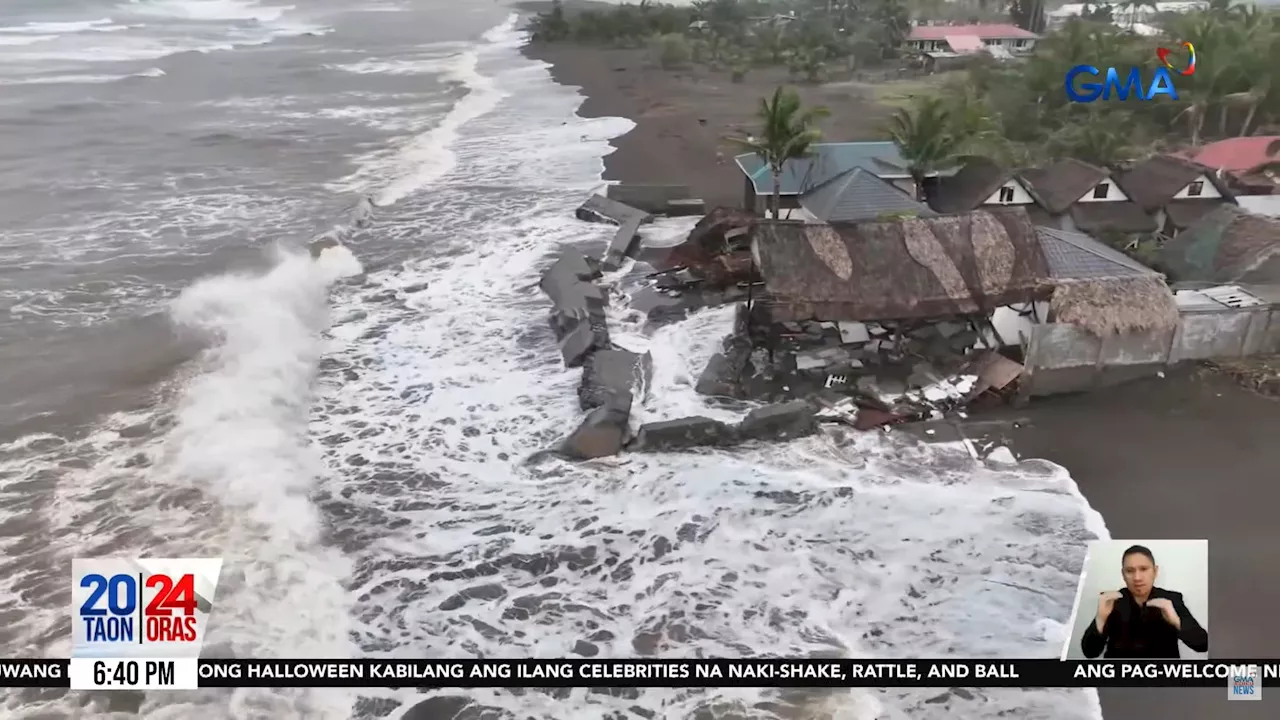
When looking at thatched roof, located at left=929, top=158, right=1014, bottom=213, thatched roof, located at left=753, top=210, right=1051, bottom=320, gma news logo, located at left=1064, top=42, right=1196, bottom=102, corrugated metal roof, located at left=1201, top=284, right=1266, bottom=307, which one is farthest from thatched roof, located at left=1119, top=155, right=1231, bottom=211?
gma news logo, located at left=1064, top=42, right=1196, bottom=102

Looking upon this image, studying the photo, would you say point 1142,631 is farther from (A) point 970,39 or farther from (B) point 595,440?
(A) point 970,39

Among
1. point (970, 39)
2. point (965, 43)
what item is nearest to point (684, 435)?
point (965, 43)

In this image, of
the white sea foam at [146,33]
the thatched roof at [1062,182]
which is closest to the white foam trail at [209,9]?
the white sea foam at [146,33]

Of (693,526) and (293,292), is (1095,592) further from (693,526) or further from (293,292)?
(293,292)

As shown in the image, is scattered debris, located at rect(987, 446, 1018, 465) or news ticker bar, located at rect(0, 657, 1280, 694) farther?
scattered debris, located at rect(987, 446, 1018, 465)

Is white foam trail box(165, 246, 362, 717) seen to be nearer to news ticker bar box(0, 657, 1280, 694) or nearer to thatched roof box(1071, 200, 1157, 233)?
news ticker bar box(0, 657, 1280, 694)

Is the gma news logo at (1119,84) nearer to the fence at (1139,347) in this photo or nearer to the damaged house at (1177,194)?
the damaged house at (1177,194)

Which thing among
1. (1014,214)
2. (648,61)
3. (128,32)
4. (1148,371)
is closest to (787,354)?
(1014,214)
